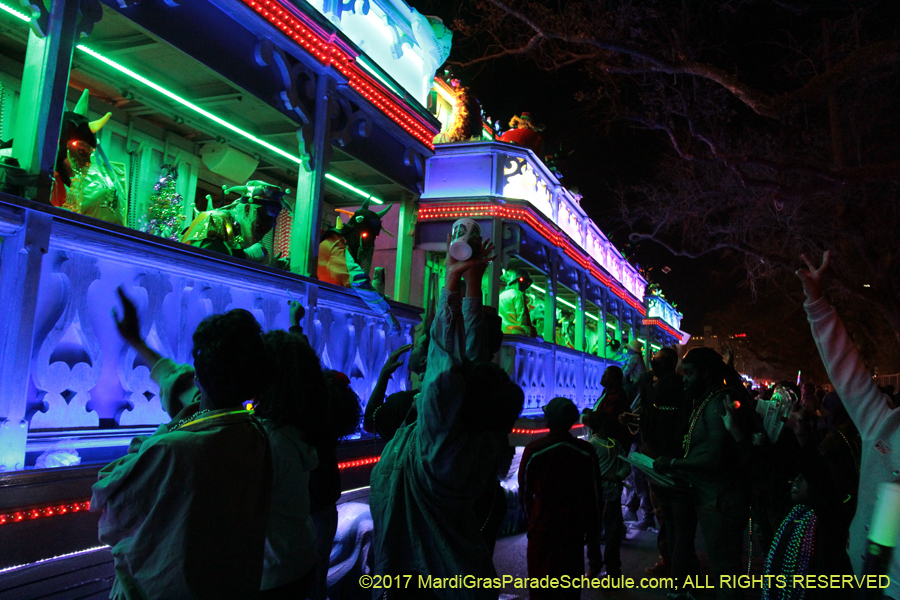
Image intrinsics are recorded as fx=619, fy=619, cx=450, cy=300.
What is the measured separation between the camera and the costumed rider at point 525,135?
46.4 ft

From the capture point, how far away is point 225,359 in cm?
217

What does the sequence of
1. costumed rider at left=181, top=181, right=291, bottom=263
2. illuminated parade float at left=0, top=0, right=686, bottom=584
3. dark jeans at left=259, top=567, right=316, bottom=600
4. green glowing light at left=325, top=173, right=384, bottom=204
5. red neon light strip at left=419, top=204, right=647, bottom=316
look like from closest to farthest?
dark jeans at left=259, top=567, right=316, bottom=600
illuminated parade float at left=0, top=0, right=686, bottom=584
costumed rider at left=181, top=181, right=291, bottom=263
green glowing light at left=325, top=173, right=384, bottom=204
red neon light strip at left=419, top=204, right=647, bottom=316

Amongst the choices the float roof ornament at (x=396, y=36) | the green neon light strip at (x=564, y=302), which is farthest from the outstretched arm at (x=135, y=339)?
the green neon light strip at (x=564, y=302)

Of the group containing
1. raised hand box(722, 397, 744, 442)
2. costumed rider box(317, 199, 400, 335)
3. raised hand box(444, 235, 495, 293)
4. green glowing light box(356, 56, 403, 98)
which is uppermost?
green glowing light box(356, 56, 403, 98)

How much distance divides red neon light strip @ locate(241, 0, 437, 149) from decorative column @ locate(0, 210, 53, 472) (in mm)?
3108

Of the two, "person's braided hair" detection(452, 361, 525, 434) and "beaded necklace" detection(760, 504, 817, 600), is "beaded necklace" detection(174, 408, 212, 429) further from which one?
"beaded necklace" detection(760, 504, 817, 600)

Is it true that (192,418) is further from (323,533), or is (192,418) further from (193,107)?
(193,107)

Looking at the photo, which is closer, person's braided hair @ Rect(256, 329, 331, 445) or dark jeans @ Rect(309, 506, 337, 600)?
person's braided hair @ Rect(256, 329, 331, 445)

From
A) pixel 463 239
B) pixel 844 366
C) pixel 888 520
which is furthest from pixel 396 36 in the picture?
pixel 888 520

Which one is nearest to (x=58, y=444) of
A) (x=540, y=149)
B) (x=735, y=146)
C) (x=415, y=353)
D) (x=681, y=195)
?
(x=415, y=353)

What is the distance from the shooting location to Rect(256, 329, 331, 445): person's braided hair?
2984 millimetres

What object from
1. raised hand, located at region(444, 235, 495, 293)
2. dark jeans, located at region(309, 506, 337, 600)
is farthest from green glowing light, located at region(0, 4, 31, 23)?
dark jeans, located at region(309, 506, 337, 600)

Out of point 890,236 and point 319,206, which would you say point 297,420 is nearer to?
point 319,206

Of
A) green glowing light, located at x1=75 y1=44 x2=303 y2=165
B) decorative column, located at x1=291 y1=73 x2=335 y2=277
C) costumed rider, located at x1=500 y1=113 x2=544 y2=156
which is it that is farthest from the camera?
costumed rider, located at x1=500 y1=113 x2=544 y2=156
